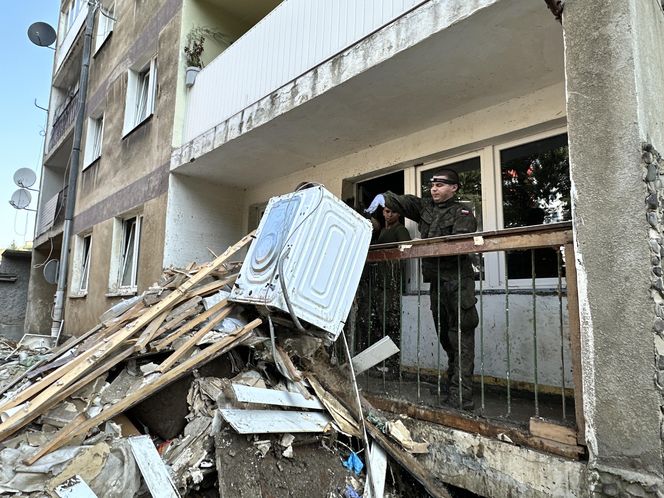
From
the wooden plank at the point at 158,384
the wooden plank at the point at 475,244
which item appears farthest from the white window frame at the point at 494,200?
the wooden plank at the point at 158,384


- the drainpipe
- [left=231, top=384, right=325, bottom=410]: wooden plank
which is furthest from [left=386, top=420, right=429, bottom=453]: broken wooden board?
the drainpipe

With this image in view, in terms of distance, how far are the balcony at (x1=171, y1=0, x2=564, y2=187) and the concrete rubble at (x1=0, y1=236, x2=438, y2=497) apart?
215 cm

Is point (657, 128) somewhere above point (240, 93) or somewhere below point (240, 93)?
below

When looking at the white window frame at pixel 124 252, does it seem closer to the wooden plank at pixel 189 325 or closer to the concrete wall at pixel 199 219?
the concrete wall at pixel 199 219

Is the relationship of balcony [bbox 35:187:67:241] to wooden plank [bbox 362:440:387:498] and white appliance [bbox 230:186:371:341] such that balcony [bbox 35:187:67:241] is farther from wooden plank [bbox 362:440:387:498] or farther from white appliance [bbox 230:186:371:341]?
wooden plank [bbox 362:440:387:498]

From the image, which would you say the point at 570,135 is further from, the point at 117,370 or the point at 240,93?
the point at 240,93

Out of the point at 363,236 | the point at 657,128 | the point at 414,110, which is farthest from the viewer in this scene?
the point at 414,110

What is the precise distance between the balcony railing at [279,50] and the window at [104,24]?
5202mm

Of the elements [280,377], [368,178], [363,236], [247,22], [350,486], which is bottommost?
[350,486]

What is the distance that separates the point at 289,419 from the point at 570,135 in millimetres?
2352

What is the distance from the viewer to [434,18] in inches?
116

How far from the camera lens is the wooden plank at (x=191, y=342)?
2799 mm

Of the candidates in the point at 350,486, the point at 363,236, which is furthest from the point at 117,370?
the point at 363,236

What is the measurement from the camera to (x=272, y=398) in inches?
106
